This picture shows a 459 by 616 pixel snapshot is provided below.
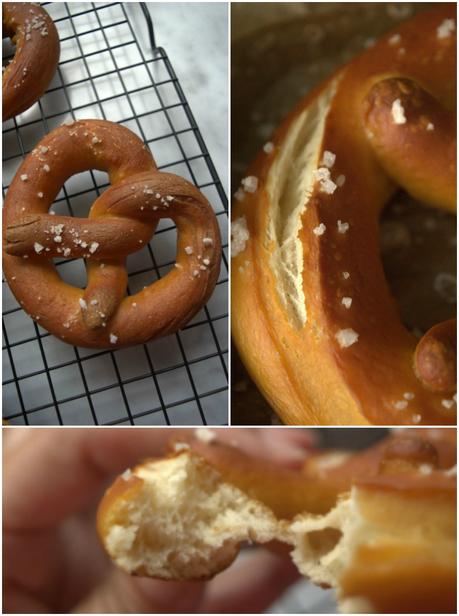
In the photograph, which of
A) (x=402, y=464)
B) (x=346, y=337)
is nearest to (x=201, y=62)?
(x=346, y=337)

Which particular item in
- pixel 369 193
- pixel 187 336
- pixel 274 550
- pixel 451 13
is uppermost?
pixel 451 13

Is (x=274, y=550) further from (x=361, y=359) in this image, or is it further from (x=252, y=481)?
(x=361, y=359)

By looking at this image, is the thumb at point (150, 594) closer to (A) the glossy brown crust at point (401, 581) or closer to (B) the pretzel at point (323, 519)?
(B) the pretzel at point (323, 519)

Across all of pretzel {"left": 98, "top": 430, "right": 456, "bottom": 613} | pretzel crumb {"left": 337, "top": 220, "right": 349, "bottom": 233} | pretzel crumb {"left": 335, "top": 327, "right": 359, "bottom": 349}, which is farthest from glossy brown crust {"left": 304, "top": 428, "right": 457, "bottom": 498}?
pretzel crumb {"left": 337, "top": 220, "right": 349, "bottom": 233}

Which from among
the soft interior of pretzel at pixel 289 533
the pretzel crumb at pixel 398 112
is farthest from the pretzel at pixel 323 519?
the pretzel crumb at pixel 398 112

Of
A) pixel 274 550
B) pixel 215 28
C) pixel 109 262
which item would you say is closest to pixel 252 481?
pixel 274 550

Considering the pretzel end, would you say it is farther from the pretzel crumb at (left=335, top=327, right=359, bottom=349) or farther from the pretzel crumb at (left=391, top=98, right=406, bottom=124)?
the pretzel crumb at (left=391, top=98, right=406, bottom=124)
